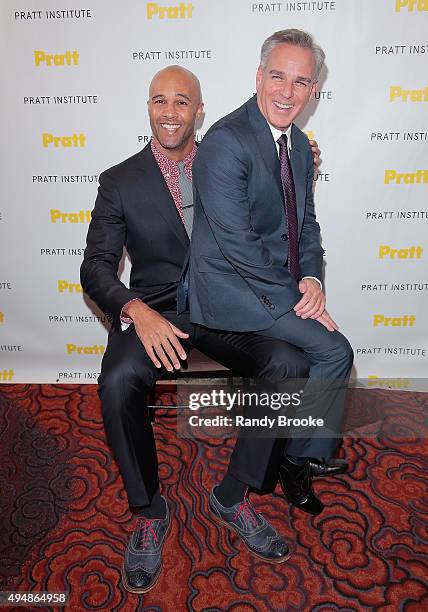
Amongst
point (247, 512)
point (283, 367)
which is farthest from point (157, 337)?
point (247, 512)

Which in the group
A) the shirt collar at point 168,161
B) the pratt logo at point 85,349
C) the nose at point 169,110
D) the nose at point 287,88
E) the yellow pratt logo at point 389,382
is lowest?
the yellow pratt logo at point 389,382

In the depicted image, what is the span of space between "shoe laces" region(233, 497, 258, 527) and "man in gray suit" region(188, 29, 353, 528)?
79 mm

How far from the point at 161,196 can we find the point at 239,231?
518mm

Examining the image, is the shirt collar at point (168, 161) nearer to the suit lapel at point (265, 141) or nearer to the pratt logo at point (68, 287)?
the suit lapel at point (265, 141)

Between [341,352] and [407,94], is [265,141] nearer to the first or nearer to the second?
[341,352]

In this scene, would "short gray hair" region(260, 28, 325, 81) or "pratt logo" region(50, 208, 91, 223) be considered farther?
"pratt logo" region(50, 208, 91, 223)

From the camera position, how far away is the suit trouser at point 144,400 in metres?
2.32

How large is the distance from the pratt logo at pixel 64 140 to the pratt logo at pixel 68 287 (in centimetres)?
92

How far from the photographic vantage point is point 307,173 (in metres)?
2.78

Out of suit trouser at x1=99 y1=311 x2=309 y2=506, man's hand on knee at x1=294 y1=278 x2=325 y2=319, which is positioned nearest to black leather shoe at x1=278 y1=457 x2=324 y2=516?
suit trouser at x1=99 y1=311 x2=309 y2=506

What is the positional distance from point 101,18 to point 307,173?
5.19 ft

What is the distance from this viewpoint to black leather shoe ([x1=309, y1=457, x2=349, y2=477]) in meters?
2.90

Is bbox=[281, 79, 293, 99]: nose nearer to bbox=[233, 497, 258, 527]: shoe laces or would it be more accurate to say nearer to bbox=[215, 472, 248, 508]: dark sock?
bbox=[215, 472, 248, 508]: dark sock

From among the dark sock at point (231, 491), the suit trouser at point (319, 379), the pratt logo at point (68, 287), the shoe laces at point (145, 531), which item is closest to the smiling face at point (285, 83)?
the suit trouser at point (319, 379)
